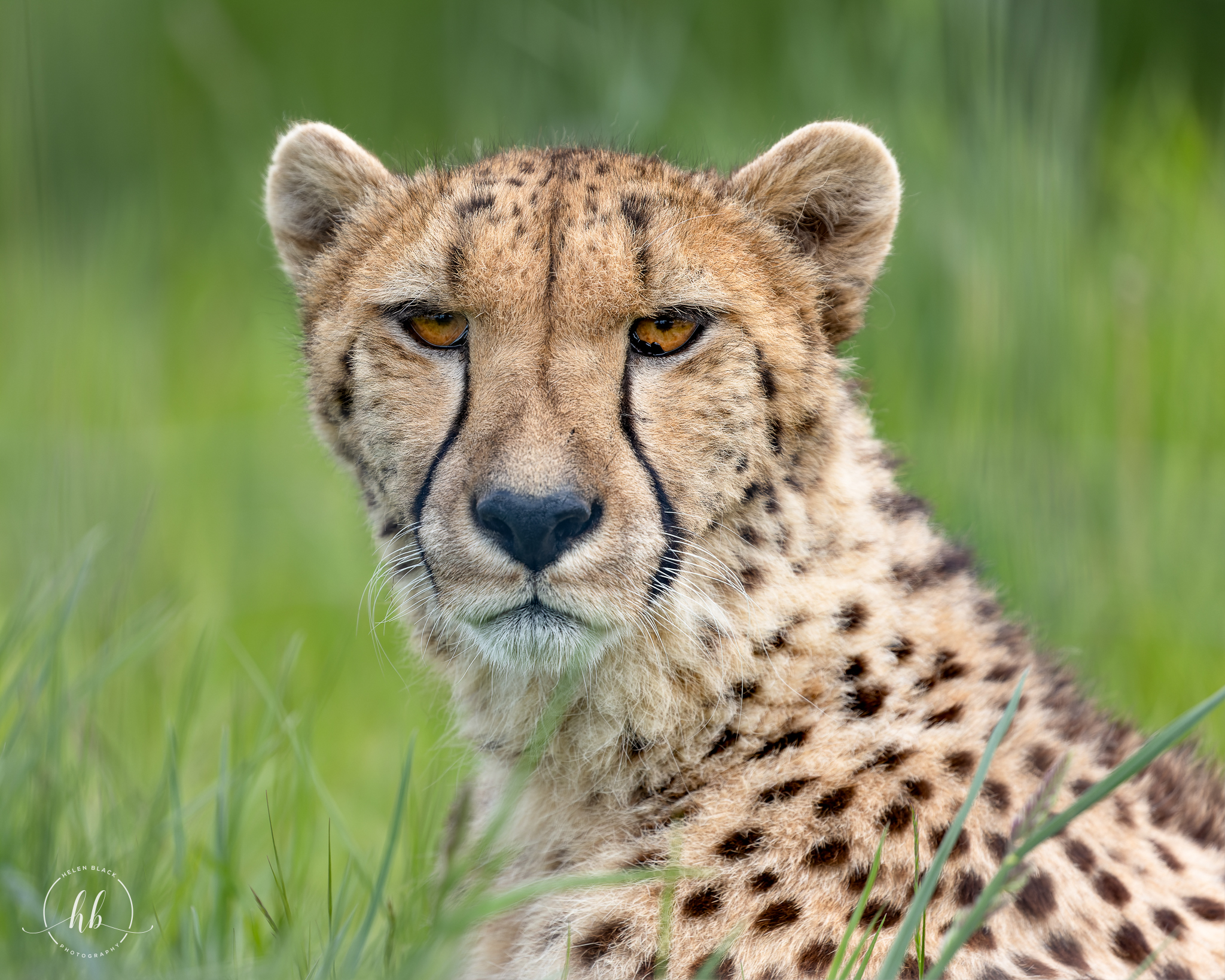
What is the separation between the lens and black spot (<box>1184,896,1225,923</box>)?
6.73 feet

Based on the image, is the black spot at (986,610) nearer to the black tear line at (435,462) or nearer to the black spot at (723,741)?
the black spot at (723,741)

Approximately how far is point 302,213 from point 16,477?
1.44 m

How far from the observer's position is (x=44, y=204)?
266 cm

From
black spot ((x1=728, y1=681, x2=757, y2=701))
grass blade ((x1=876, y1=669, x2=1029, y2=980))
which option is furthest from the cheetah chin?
grass blade ((x1=876, y1=669, x2=1029, y2=980))

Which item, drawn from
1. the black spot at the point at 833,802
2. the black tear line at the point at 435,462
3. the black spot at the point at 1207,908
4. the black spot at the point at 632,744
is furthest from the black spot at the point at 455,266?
the black spot at the point at 1207,908

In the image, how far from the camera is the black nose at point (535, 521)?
1955 millimetres

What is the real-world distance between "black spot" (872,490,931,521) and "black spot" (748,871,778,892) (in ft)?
2.23

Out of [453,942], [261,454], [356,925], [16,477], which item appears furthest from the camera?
[261,454]

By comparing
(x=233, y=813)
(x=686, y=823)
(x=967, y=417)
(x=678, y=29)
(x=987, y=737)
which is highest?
(x=678, y=29)

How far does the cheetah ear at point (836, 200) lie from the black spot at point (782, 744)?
2.40ft

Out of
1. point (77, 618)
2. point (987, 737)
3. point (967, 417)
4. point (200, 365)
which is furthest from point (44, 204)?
point (200, 365)

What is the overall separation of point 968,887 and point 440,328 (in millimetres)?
1193

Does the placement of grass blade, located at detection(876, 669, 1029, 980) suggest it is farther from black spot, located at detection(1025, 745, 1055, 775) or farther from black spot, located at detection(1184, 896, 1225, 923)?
black spot, located at detection(1184, 896, 1225, 923)

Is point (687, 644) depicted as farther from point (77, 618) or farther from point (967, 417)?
point (967, 417)
